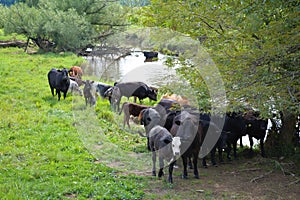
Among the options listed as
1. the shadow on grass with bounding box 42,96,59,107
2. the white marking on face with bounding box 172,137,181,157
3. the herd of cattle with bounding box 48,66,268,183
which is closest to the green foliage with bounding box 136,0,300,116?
the herd of cattle with bounding box 48,66,268,183

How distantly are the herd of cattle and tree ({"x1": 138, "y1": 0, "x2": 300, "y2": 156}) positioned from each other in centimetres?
97

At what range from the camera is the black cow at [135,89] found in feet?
46.3

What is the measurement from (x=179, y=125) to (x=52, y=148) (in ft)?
9.89

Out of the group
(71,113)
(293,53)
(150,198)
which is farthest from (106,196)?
(71,113)

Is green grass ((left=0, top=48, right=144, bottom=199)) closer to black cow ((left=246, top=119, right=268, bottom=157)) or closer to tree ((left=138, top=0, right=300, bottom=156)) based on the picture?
tree ((left=138, top=0, right=300, bottom=156))

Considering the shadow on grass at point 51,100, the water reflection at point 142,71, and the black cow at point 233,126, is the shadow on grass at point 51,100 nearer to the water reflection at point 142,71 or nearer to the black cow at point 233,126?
the water reflection at point 142,71

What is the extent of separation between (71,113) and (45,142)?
3235 millimetres

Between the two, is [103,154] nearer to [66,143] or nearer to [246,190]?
[66,143]

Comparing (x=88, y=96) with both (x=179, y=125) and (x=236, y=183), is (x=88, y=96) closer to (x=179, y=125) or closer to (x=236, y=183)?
(x=179, y=125)

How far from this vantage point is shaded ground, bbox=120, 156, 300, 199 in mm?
7562

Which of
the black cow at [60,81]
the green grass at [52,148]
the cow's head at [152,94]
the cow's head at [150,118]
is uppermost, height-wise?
the black cow at [60,81]

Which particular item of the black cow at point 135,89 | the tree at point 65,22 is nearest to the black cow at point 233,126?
the black cow at point 135,89

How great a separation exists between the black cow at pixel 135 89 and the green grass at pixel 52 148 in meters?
0.83

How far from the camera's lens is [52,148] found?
9523 millimetres
